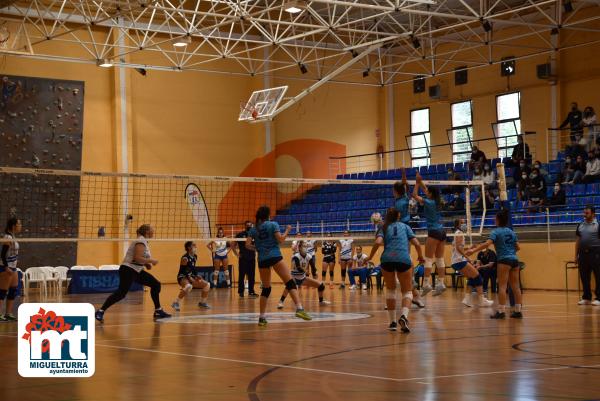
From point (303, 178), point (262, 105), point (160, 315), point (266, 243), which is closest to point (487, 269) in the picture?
point (303, 178)

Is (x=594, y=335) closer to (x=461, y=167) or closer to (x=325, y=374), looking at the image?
(x=325, y=374)

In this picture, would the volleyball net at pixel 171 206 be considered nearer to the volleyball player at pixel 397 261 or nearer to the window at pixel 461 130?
the window at pixel 461 130

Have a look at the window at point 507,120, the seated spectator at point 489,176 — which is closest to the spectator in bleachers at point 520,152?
the seated spectator at point 489,176

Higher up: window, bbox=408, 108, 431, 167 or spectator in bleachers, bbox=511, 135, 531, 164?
window, bbox=408, 108, 431, 167

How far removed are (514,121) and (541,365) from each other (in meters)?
24.2

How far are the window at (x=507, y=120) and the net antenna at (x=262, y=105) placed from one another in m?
7.65

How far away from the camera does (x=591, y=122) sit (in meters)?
27.2

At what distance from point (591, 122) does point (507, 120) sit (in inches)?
192

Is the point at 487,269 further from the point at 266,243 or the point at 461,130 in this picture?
the point at 461,130

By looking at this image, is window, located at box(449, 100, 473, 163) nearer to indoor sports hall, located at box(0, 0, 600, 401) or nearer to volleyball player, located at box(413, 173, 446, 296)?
indoor sports hall, located at box(0, 0, 600, 401)

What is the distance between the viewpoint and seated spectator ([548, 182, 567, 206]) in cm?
2516

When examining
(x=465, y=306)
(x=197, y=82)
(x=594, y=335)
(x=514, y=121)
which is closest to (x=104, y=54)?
(x=197, y=82)

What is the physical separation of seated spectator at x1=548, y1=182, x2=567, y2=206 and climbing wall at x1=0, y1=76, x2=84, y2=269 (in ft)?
46.7

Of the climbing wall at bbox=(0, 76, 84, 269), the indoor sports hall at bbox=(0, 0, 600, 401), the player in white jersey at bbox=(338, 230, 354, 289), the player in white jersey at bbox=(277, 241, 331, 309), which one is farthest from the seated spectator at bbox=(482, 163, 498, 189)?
the climbing wall at bbox=(0, 76, 84, 269)
